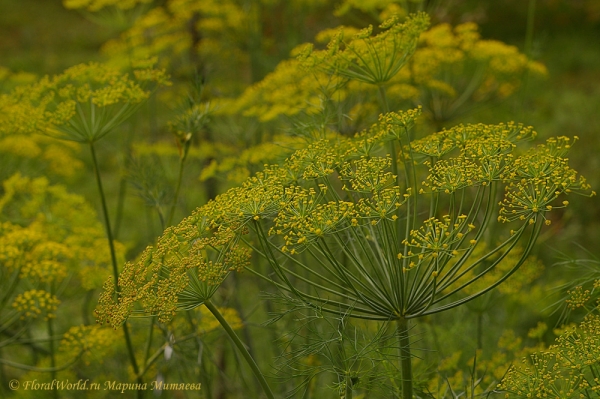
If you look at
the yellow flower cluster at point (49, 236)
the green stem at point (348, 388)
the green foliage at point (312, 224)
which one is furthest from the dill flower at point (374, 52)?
the yellow flower cluster at point (49, 236)

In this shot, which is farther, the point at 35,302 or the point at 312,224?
the point at 35,302

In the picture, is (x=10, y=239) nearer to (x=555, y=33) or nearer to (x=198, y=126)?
(x=198, y=126)

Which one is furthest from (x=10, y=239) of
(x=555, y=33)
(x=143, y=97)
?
(x=555, y=33)

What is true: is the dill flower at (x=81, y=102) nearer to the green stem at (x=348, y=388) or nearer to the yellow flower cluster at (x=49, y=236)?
the yellow flower cluster at (x=49, y=236)

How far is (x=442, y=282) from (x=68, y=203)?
7.97 ft

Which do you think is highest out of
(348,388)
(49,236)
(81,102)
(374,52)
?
(374,52)

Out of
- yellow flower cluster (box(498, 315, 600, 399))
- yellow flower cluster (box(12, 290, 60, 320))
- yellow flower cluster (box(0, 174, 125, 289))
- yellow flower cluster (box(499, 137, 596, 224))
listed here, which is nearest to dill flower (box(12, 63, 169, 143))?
yellow flower cluster (box(0, 174, 125, 289))

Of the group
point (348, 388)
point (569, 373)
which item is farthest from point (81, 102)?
point (569, 373)

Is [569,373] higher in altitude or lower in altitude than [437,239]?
lower

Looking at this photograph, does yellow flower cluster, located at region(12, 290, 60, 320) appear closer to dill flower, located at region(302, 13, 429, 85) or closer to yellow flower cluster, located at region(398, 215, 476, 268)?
dill flower, located at region(302, 13, 429, 85)

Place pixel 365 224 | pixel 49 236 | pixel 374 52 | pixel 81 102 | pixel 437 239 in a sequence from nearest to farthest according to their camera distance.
Answer: pixel 437 239 < pixel 365 224 < pixel 374 52 < pixel 81 102 < pixel 49 236

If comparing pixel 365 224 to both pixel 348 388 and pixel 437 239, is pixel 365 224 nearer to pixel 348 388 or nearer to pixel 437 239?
pixel 437 239

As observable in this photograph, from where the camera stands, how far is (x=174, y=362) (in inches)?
123

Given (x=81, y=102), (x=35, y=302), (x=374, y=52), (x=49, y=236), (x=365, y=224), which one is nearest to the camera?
(x=365, y=224)
